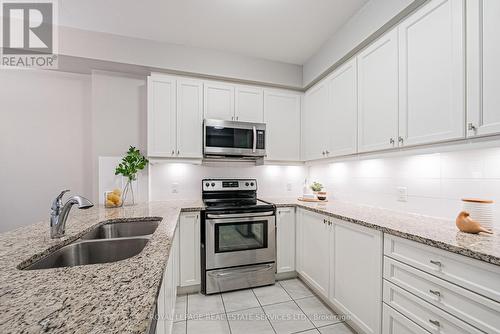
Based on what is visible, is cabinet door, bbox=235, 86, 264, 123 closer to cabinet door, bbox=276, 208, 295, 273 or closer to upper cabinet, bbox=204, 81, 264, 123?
upper cabinet, bbox=204, 81, 264, 123

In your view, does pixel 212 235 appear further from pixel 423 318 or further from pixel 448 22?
pixel 448 22

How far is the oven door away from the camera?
2301 millimetres

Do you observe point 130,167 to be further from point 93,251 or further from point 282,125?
point 282,125

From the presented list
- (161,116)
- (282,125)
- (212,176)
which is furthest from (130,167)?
(282,125)

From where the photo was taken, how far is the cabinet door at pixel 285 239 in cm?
255

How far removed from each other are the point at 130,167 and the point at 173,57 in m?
1.36

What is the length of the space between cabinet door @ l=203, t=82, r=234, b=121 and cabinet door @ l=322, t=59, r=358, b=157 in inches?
47.0

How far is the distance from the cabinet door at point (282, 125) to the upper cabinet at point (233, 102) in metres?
0.13

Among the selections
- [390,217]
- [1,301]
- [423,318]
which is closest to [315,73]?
[390,217]

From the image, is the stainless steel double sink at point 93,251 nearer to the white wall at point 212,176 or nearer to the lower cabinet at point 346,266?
the white wall at point 212,176

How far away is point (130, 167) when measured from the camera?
8.34 feet

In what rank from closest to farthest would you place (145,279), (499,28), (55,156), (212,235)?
(145,279) < (499,28) < (212,235) < (55,156)

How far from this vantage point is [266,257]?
96.9 inches

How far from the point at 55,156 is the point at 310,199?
3160 millimetres
